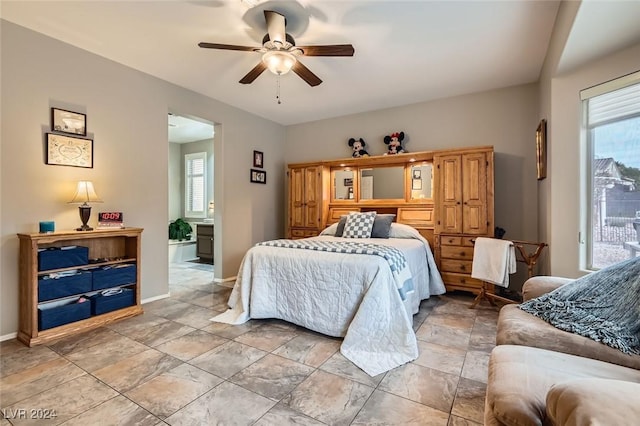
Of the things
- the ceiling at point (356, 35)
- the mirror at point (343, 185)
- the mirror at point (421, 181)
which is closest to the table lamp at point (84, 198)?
the ceiling at point (356, 35)

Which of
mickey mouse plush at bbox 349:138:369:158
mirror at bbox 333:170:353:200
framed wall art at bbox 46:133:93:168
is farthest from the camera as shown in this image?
mirror at bbox 333:170:353:200

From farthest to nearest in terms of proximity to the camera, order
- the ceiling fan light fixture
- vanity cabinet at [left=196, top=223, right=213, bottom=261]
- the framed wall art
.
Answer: vanity cabinet at [left=196, top=223, right=213, bottom=261], the framed wall art, the ceiling fan light fixture

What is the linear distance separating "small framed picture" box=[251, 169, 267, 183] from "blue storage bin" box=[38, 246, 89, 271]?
275 cm

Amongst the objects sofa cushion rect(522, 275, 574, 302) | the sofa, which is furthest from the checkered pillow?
the sofa

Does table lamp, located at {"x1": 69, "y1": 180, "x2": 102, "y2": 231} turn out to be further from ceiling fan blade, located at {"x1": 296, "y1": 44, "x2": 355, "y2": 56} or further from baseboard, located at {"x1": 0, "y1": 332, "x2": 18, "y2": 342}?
ceiling fan blade, located at {"x1": 296, "y1": 44, "x2": 355, "y2": 56}

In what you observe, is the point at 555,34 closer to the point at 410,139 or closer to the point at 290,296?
the point at 410,139

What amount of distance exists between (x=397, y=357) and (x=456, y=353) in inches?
19.7

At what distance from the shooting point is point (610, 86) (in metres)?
2.41

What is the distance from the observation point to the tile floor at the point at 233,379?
5.36 feet

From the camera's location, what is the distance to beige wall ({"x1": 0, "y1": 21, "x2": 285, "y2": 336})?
2.62 metres

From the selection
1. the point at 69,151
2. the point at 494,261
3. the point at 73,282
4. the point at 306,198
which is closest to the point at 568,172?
the point at 494,261

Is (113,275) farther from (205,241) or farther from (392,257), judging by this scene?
(205,241)

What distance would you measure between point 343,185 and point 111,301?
363cm

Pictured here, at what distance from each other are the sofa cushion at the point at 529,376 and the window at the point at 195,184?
7089mm
